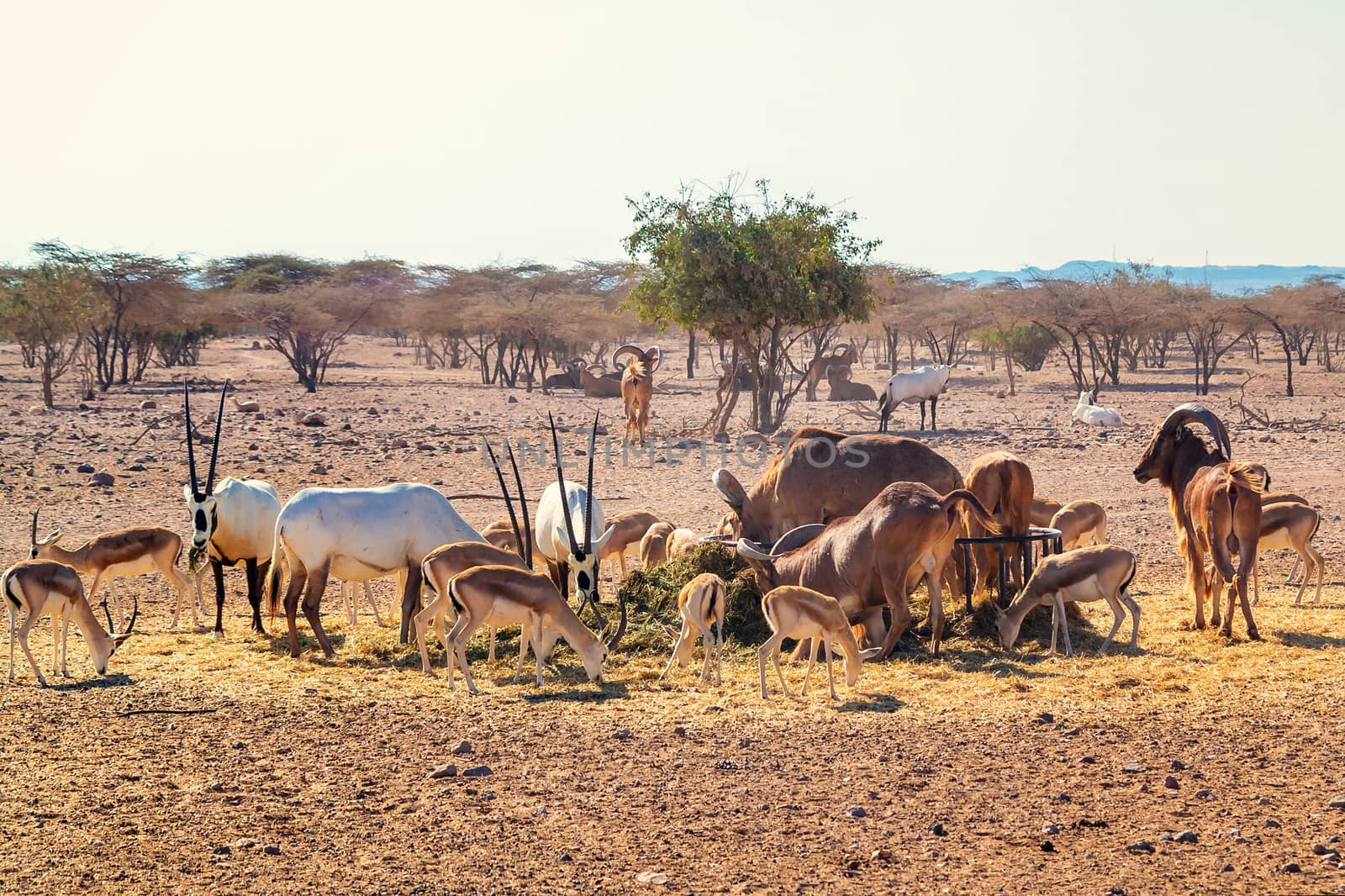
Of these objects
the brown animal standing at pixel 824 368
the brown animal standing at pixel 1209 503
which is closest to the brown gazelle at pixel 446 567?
the brown animal standing at pixel 1209 503

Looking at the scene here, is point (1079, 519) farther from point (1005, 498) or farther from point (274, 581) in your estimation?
point (274, 581)

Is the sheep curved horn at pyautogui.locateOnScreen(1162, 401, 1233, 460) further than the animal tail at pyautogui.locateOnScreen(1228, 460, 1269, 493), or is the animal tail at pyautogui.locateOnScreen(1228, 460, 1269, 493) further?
the sheep curved horn at pyautogui.locateOnScreen(1162, 401, 1233, 460)

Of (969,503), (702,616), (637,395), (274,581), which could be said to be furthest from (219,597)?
(637,395)

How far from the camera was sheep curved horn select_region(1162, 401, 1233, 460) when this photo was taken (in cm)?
1104

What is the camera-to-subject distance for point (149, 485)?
65.0 ft

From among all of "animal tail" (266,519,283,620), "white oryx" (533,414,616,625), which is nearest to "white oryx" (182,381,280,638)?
"animal tail" (266,519,283,620)

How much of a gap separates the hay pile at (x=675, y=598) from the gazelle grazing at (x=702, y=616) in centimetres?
65

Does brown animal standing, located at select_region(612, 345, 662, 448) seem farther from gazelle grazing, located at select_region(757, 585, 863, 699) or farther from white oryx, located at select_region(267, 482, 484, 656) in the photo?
gazelle grazing, located at select_region(757, 585, 863, 699)

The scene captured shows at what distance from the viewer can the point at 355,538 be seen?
10.8 m

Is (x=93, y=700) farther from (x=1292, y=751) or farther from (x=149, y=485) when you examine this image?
(x=149, y=485)

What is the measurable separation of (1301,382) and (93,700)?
42920 mm

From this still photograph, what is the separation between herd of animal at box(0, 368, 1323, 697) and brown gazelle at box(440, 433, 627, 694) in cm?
1

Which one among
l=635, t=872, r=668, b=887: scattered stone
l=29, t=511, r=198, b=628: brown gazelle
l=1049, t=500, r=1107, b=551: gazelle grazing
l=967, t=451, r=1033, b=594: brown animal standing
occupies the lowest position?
l=635, t=872, r=668, b=887: scattered stone

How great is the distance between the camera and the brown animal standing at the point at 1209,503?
992 centimetres
